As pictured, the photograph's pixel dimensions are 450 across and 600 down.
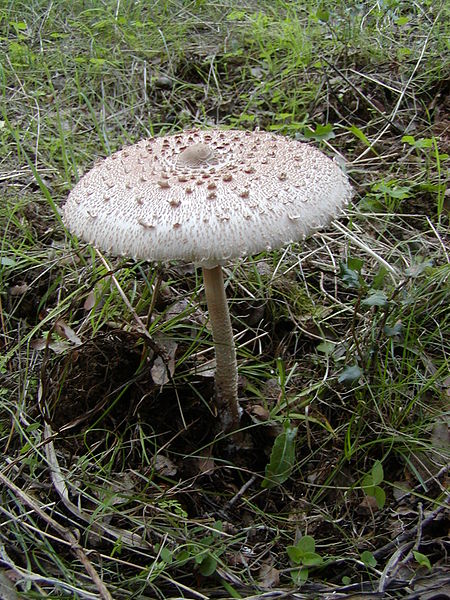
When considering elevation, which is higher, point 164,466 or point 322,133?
point 322,133

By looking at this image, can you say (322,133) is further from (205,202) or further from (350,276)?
(205,202)

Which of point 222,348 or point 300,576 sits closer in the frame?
point 300,576

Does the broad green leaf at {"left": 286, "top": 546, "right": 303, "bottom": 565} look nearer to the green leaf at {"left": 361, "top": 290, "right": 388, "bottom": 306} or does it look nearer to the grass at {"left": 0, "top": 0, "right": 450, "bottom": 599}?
the grass at {"left": 0, "top": 0, "right": 450, "bottom": 599}

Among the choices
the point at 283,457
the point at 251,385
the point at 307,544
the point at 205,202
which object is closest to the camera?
the point at 205,202

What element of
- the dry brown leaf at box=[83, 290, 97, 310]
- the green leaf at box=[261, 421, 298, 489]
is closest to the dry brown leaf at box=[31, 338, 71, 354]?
the dry brown leaf at box=[83, 290, 97, 310]

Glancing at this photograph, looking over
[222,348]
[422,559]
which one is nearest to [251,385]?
[222,348]
